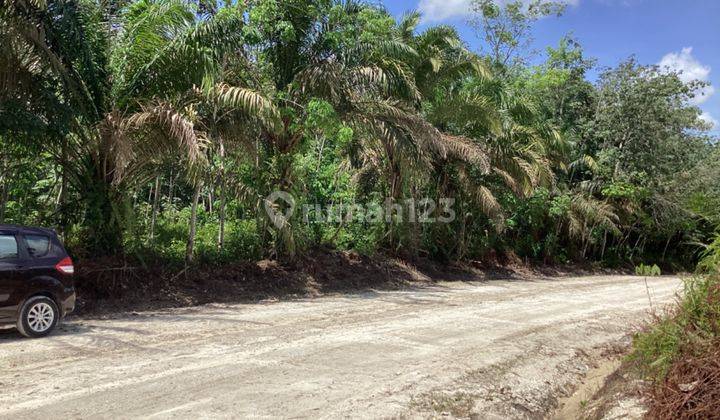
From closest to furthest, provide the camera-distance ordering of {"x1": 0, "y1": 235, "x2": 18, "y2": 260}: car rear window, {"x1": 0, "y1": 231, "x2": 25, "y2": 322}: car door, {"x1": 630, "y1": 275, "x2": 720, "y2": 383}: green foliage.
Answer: {"x1": 630, "y1": 275, "x2": 720, "y2": 383}: green foliage < {"x1": 0, "y1": 231, "x2": 25, "y2": 322}: car door < {"x1": 0, "y1": 235, "x2": 18, "y2": 260}: car rear window

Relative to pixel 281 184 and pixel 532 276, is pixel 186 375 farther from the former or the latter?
pixel 532 276

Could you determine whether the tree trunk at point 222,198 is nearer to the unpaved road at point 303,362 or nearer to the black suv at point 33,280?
the unpaved road at point 303,362

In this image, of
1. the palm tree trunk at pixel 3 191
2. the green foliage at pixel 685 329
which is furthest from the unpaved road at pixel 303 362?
the palm tree trunk at pixel 3 191

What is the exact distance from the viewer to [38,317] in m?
7.73

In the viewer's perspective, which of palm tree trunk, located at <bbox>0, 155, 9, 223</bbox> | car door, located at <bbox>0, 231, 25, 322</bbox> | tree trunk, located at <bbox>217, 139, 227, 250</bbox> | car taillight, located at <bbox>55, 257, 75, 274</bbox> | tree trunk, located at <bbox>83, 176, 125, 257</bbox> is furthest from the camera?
tree trunk, located at <bbox>217, 139, 227, 250</bbox>

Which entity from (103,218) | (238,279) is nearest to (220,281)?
(238,279)

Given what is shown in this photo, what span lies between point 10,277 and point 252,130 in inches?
237

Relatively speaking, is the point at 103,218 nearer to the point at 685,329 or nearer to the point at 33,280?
the point at 33,280

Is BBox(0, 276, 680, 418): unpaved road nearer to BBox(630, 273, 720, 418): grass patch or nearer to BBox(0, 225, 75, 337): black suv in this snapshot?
A: BBox(0, 225, 75, 337): black suv

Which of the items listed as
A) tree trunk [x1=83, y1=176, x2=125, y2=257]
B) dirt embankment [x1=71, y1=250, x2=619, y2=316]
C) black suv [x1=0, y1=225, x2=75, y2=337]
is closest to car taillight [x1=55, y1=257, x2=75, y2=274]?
black suv [x1=0, y1=225, x2=75, y2=337]

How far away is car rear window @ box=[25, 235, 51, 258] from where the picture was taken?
7.87 m

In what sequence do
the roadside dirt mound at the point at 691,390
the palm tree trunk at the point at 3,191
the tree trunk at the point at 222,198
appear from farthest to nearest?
the tree trunk at the point at 222,198
the palm tree trunk at the point at 3,191
the roadside dirt mound at the point at 691,390

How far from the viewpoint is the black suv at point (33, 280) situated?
7.45 m

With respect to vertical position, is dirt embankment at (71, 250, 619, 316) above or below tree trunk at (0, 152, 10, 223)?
below
